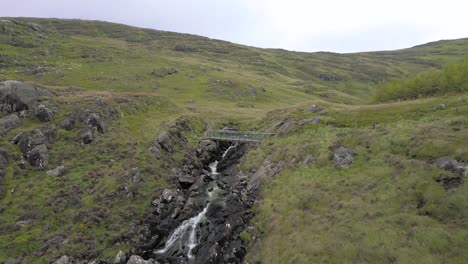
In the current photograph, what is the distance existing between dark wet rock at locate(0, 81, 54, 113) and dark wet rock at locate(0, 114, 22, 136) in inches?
110

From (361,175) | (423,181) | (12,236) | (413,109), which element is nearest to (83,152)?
(12,236)

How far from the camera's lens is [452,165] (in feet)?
95.8

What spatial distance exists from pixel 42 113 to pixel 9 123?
4827 millimetres

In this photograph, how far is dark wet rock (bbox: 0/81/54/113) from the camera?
2125 inches

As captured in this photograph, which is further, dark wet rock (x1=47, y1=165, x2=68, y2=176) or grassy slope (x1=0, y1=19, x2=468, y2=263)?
dark wet rock (x1=47, y1=165, x2=68, y2=176)

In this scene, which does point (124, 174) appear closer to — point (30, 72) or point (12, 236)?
point (12, 236)

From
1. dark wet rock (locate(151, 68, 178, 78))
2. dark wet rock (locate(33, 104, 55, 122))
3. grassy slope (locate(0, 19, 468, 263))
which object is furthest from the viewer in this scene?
dark wet rock (locate(151, 68, 178, 78))

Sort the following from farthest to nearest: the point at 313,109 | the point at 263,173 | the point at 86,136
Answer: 1. the point at 313,109
2. the point at 86,136
3. the point at 263,173

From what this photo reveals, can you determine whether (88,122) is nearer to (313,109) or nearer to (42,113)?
(42,113)

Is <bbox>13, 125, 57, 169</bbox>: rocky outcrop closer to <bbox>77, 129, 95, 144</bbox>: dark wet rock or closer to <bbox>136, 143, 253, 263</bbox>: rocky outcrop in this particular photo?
<bbox>77, 129, 95, 144</bbox>: dark wet rock

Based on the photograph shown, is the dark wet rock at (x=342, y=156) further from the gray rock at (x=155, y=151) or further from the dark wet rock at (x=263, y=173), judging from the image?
the gray rock at (x=155, y=151)

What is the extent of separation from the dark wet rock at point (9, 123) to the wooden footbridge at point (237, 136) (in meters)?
31.9

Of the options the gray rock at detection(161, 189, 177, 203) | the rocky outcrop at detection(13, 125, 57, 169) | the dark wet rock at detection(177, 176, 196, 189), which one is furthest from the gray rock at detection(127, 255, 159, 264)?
the rocky outcrop at detection(13, 125, 57, 169)

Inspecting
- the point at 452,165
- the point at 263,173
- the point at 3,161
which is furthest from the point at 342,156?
the point at 3,161
